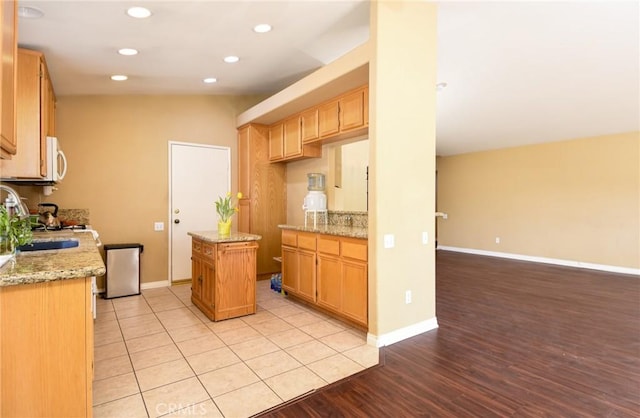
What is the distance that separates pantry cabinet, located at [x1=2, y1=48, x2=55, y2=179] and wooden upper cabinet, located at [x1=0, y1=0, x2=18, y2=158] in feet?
4.50

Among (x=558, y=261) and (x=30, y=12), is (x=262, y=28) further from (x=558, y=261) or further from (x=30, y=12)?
(x=558, y=261)

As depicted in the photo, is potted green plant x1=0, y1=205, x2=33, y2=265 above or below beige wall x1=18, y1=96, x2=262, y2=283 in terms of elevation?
below

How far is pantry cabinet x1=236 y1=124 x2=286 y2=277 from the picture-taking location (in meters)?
5.36

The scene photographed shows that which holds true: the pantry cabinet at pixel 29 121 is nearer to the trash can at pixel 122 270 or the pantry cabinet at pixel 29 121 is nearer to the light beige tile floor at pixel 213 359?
the light beige tile floor at pixel 213 359

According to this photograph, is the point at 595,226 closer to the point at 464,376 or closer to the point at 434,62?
the point at 434,62

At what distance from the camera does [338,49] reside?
3.90 m

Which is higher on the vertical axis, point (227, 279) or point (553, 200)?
point (553, 200)

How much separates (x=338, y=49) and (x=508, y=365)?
3.57 metres

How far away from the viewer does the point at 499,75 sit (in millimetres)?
4812

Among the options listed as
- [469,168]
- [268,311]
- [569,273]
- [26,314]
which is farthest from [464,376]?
[469,168]

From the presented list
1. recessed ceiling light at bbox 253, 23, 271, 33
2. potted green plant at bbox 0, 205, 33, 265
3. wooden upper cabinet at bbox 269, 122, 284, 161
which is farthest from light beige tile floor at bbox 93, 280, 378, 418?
recessed ceiling light at bbox 253, 23, 271, 33

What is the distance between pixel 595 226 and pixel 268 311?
20.7 feet

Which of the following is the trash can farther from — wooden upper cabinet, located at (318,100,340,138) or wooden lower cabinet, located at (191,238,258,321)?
wooden upper cabinet, located at (318,100,340,138)

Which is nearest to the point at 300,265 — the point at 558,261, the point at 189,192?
the point at 189,192
